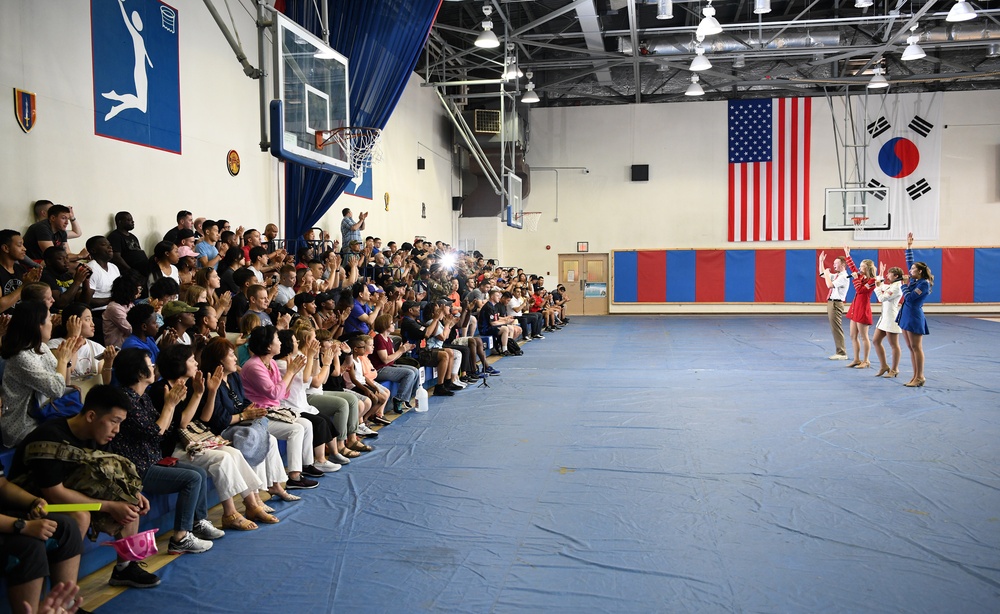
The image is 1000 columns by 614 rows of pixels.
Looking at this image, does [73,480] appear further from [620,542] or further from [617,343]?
[617,343]

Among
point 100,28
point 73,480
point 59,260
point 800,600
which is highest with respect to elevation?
point 100,28

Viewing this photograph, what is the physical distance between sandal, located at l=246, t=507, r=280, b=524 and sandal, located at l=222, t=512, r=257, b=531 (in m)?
0.10

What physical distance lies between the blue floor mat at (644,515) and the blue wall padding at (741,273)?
13.5 meters

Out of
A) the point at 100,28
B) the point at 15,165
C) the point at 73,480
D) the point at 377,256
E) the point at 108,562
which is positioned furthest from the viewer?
the point at 377,256

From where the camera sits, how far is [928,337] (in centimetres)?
1416

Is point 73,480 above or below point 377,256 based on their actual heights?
below

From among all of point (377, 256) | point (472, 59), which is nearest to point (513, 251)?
point (472, 59)

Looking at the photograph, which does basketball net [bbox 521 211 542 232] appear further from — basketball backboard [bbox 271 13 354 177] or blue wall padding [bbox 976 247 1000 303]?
basketball backboard [bbox 271 13 354 177]

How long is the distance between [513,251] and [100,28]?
54.2 ft

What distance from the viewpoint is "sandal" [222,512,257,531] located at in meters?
4.19

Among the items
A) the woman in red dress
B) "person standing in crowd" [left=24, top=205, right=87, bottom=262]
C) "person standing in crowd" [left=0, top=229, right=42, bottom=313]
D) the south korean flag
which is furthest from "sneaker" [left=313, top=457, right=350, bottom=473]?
the south korean flag

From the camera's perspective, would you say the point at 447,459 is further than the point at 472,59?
No

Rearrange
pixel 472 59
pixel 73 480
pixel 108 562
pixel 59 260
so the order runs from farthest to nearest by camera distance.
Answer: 1. pixel 472 59
2. pixel 59 260
3. pixel 108 562
4. pixel 73 480

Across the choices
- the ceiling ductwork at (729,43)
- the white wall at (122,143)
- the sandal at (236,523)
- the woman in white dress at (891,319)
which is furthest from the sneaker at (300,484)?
the ceiling ductwork at (729,43)
